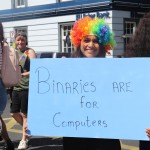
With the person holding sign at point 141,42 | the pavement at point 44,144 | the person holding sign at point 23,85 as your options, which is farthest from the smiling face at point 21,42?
the person holding sign at point 141,42

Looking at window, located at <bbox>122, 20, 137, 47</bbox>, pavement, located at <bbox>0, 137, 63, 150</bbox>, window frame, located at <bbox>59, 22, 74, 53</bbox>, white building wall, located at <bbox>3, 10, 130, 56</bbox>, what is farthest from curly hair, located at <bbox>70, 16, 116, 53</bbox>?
window frame, located at <bbox>59, 22, 74, 53</bbox>

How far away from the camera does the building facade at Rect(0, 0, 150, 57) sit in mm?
19141

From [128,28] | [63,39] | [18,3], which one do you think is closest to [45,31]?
[63,39]

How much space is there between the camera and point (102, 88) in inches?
117

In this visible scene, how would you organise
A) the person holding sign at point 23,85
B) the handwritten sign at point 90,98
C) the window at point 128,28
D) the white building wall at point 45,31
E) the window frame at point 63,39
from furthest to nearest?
the window frame at point 63,39 → the white building wall at point 45,31 → the window at point 128,28 → the person holding sign at point 23,85 → the handwritten sign at point 90,98

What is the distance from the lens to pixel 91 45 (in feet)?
10.3

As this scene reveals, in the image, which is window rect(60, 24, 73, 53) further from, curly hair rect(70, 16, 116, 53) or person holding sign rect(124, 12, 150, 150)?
person holding sign rect(124, 12, 150, 150)

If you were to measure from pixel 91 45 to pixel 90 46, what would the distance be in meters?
0.01

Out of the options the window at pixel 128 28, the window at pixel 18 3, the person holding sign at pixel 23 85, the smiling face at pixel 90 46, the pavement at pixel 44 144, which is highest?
the window at pixel 18 3

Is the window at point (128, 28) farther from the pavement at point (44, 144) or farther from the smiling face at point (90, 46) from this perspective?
the smiling face at point (90, 46)

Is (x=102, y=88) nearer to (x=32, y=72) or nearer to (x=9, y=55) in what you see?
(x=32, y=72)

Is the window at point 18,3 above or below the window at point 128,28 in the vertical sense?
above

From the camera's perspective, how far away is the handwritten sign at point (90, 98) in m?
2.88

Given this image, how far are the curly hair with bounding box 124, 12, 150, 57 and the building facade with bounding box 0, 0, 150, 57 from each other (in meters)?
15.6
